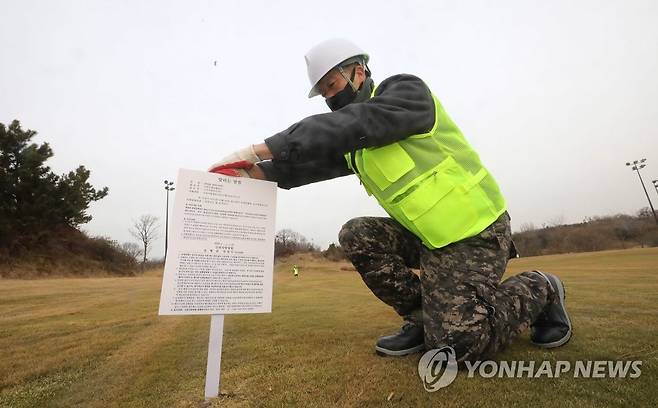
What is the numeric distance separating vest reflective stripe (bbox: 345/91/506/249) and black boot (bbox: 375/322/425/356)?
522 mm

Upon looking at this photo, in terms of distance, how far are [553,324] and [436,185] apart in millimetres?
1001

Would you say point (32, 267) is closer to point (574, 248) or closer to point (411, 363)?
point (411, 363)

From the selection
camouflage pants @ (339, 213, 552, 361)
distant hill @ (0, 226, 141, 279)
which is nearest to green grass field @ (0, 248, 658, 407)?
camouflage pants @ (339, 213, 552, 361)

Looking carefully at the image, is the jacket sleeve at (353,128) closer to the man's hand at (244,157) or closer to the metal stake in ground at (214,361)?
the man's hand at (244,157)

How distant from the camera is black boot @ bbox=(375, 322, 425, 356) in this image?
1.93 meters

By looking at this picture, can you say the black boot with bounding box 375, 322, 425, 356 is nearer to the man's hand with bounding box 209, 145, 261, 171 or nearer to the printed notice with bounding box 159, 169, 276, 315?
the printed notice with bounding box 159, 169, 276, 315

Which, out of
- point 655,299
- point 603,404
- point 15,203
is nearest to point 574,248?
point 655,299

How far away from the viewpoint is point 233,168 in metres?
1.83

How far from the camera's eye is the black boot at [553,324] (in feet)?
6.12

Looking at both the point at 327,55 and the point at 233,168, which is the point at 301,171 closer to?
the point at 233,168

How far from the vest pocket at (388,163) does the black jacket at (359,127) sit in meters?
0.09

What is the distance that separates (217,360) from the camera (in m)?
1.57

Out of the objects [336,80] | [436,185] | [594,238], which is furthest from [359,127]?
[594,238]

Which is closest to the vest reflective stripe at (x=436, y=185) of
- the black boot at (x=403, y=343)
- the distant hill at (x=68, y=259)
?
the black boot at (x=403, y=343)
